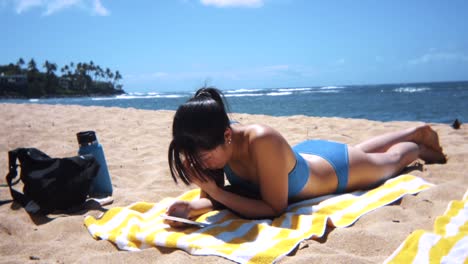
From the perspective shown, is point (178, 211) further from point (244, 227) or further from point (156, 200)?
point (156, 200)

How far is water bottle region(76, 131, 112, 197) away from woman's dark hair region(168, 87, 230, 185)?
1103 millimetres

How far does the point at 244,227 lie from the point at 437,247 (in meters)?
0.91

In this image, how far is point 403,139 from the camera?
3131 millimetres

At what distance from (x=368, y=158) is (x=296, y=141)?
2032 mm

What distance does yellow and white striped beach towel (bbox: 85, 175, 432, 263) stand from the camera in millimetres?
1694

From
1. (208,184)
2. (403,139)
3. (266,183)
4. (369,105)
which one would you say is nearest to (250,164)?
(266,183)

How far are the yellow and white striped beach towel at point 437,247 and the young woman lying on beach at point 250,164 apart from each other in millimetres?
686

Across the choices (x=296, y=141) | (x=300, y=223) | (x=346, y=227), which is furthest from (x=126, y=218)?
(x=296, y=141)

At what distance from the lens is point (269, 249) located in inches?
64.6

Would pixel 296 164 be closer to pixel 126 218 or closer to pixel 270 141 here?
pixel 270 141

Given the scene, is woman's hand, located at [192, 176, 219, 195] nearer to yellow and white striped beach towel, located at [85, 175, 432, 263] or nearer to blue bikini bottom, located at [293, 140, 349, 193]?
yellow and white striped beach towel, located at [85, 175, 432, 263]

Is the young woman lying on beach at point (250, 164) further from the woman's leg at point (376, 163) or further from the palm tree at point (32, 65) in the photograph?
the palm tree at point (32, 65)

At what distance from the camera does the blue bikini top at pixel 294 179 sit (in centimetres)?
217

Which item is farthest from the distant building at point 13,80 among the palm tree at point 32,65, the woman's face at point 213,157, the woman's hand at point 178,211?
the woman's face at point 213,157
